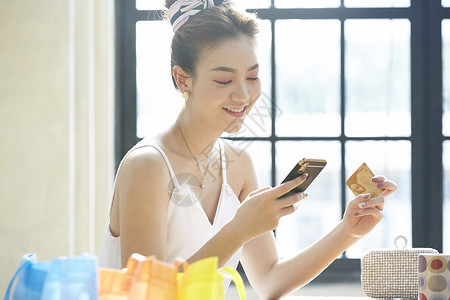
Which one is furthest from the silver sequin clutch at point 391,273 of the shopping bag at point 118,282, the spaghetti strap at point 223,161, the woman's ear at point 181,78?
the shopping bag at point 118,282

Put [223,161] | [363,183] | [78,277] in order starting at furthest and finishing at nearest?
[223,161]
[363,183]
[78,277]

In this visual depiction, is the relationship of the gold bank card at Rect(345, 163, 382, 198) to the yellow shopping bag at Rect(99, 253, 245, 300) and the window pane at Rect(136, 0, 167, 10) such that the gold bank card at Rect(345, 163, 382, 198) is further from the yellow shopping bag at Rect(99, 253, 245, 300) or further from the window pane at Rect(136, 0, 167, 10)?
the window pane at Rect(136, 0, 167, 10)

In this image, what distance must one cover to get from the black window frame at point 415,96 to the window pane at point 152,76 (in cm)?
5

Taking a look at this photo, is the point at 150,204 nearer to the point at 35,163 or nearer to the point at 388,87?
the point at 35,163

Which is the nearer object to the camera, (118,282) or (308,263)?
(118,282)

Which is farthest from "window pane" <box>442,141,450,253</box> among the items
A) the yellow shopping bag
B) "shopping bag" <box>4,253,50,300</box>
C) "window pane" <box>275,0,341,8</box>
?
"shopping bag" <box>4,253,50,300</box>

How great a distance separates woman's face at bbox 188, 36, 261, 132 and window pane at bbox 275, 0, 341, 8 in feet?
4.04

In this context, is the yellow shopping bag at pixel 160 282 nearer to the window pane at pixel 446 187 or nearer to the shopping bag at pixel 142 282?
the shopping bag at pixel 142 282

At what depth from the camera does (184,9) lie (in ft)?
6.06

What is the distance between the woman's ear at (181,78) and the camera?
1.83 meters

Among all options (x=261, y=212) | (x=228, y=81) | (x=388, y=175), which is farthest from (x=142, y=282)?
(x=388, y=175)

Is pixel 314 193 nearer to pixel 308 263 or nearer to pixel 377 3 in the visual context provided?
pixel 377 3

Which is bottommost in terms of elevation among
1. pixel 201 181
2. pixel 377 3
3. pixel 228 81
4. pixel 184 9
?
pixel 201 181

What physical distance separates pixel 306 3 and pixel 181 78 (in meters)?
1.33
